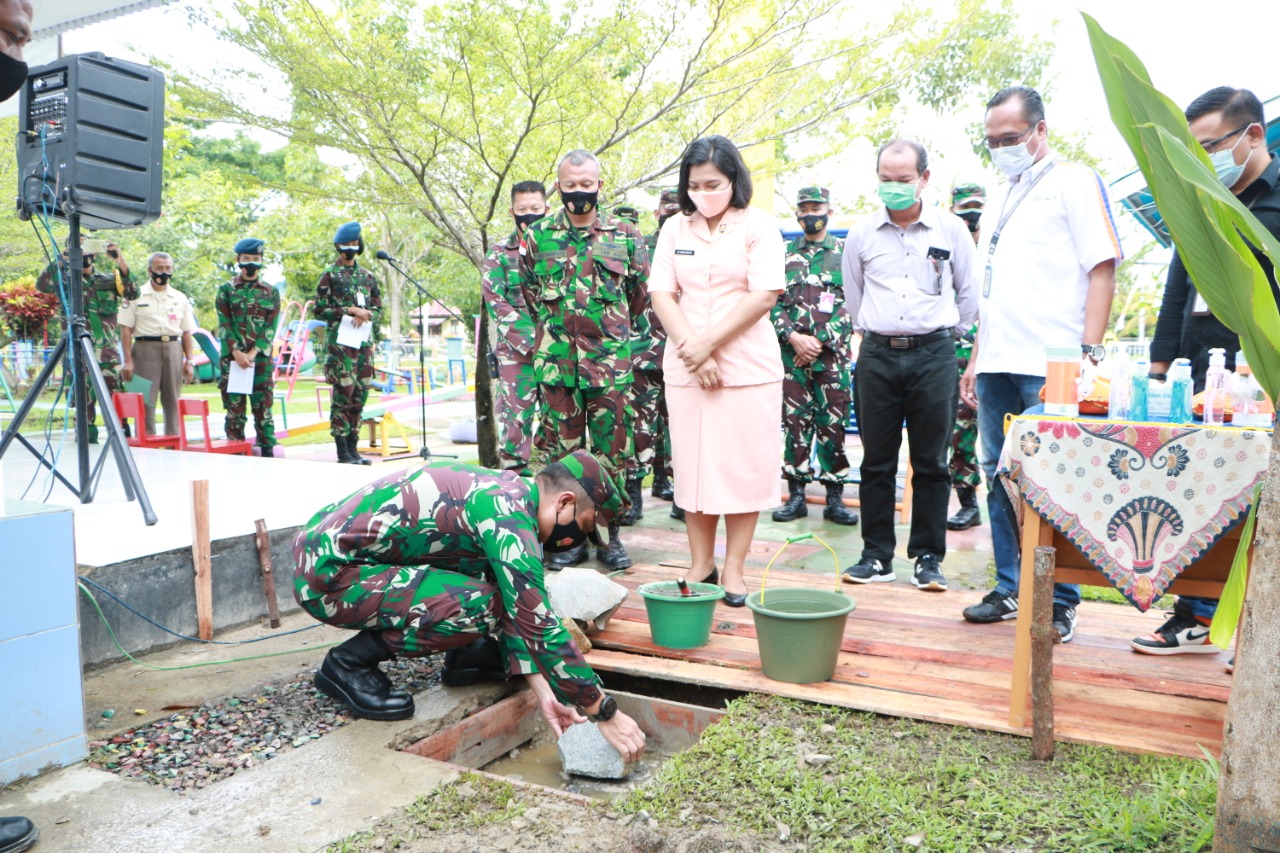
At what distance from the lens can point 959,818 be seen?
208 cm

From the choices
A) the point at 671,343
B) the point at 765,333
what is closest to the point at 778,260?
the point at 765,333

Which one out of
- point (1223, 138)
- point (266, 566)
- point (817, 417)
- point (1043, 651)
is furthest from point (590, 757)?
point (817, 417)

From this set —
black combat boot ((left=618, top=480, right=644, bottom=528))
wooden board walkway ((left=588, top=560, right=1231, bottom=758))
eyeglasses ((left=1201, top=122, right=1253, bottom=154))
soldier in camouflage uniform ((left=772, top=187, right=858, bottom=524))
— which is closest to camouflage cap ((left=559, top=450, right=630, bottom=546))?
wooden board walkway ((left=588, top=560, right=1231, bottom=758))

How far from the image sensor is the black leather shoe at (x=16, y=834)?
2.01 metres

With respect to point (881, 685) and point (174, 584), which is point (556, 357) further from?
point (881, 685)

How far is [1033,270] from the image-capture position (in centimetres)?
326

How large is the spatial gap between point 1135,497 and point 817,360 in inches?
130

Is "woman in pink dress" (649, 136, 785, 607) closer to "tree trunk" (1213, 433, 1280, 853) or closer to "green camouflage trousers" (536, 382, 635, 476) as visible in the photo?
"green camouflage trousers" (536, 382, 635, 476)

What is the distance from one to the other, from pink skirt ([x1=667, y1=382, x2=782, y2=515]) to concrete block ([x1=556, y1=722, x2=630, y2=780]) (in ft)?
3.40

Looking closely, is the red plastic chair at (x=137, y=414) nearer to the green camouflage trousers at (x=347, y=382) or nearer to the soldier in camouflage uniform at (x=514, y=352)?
the green camouflage trousers at (x=347, y=382)

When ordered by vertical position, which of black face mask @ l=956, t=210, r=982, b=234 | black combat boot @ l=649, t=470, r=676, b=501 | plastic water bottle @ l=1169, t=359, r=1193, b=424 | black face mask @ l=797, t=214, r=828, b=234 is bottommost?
black combat boot @ l=649, t=470, r=676, b=501

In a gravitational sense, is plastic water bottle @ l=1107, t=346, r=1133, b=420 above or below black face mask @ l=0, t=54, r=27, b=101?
below

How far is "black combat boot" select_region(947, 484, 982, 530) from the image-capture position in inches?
219

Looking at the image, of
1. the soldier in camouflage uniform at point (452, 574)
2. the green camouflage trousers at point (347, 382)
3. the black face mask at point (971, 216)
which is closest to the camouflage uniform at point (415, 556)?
the soldier in camouflage uniform at point (452, 574)
